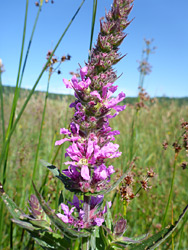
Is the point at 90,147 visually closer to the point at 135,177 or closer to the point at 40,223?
the point at 40,223

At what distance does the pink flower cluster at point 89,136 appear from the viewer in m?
1.21

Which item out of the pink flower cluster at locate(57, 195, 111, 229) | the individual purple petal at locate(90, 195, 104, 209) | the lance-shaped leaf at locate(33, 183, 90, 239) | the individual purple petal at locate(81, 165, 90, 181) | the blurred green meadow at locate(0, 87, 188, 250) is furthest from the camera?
the blurred green meadow at locate(0, 87, 188, 250)

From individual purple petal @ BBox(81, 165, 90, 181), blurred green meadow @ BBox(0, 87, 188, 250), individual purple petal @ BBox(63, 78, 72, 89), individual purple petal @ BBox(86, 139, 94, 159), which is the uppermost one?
individual purple petal @ BBox(63, 78, 72, 89)

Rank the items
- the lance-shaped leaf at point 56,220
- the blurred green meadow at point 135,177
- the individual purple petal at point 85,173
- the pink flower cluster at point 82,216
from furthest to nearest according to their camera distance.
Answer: the blurred green meadow at point 135,177 < the pink flower cluster at point 82,216 < the individual purple petal at point 85,173 < the lance-shaped leaf at point 56,220

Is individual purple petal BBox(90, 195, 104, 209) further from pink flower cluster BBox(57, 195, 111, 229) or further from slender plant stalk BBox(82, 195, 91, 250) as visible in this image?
slender plant stalk BBox(82, 195, 91, 250)

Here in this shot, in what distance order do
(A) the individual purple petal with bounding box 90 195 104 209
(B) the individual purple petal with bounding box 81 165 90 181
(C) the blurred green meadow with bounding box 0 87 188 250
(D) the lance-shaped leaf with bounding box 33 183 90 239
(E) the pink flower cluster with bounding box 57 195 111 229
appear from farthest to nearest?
(C) the blurred green meadow with bounding box 0 87 188 250 < (A) the individual purple petal with bounding box 90 195 104 209 < (E) the pink flower cluster with bounding box 57 195 111 229 < (B) the individual purple petal with bounding box 81 165 90 181 < (D) the lance-shaped leaf with bounding box 33 183 90 239

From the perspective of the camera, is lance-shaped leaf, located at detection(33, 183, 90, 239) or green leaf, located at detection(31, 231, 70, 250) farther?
green leaf, located at detection(31, 231, 70, 250)

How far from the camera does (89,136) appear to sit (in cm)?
125

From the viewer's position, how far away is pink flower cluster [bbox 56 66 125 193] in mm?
1213

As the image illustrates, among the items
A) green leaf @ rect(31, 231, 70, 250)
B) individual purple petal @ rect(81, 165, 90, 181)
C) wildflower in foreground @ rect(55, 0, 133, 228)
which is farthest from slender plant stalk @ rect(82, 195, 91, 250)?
individual purple petal @ rect(81, 165, 90, 181)

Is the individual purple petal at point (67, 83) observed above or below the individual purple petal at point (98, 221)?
above

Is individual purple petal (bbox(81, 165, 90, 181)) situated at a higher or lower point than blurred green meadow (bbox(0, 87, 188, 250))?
higher

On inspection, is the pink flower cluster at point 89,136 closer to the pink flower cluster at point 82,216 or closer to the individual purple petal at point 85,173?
the individual purple petal at point 85,173

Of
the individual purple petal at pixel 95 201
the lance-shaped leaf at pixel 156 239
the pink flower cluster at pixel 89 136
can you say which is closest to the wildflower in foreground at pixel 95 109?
the pink flower cluster at pixel 89 136
